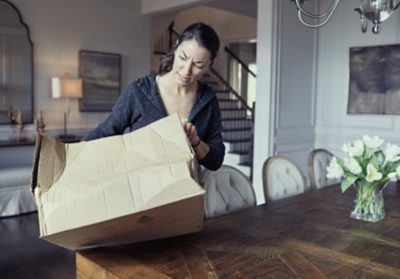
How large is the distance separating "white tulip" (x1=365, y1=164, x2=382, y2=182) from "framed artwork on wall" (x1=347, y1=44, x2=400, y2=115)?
236 centimetres

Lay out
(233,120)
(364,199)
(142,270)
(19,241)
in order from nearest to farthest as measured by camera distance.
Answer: (142,270), (364,199), (19,241), (233,120)

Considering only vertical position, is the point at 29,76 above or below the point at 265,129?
above

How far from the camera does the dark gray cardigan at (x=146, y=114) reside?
1525mm

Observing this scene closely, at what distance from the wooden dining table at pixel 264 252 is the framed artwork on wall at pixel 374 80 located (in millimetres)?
2343

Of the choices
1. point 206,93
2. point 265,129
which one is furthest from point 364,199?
point 265,129

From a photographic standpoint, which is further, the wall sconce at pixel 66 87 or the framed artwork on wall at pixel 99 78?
the framed artwork on wall at pixel 99 78

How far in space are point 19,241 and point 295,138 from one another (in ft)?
9.01

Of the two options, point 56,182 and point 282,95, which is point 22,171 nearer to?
point 282,95

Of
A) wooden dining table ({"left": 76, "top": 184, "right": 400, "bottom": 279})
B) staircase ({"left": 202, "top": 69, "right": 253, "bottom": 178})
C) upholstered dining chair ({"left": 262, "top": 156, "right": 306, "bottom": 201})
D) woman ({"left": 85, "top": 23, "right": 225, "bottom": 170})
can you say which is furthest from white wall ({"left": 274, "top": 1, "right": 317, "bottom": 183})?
woman ({"left": 85, "top": 23, "right": 225, "bottom": 170})

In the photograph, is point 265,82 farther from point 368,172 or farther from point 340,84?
point 368,172

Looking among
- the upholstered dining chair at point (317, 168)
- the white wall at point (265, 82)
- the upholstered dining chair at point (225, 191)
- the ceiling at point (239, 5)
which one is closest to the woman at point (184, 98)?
the upholstered dining chair at point (225, 191)

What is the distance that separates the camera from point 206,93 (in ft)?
5.35

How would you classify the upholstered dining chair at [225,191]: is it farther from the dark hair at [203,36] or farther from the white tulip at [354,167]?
the dark hair at [203,36]

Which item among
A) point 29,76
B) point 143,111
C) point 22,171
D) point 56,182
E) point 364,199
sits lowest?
point 22,171
